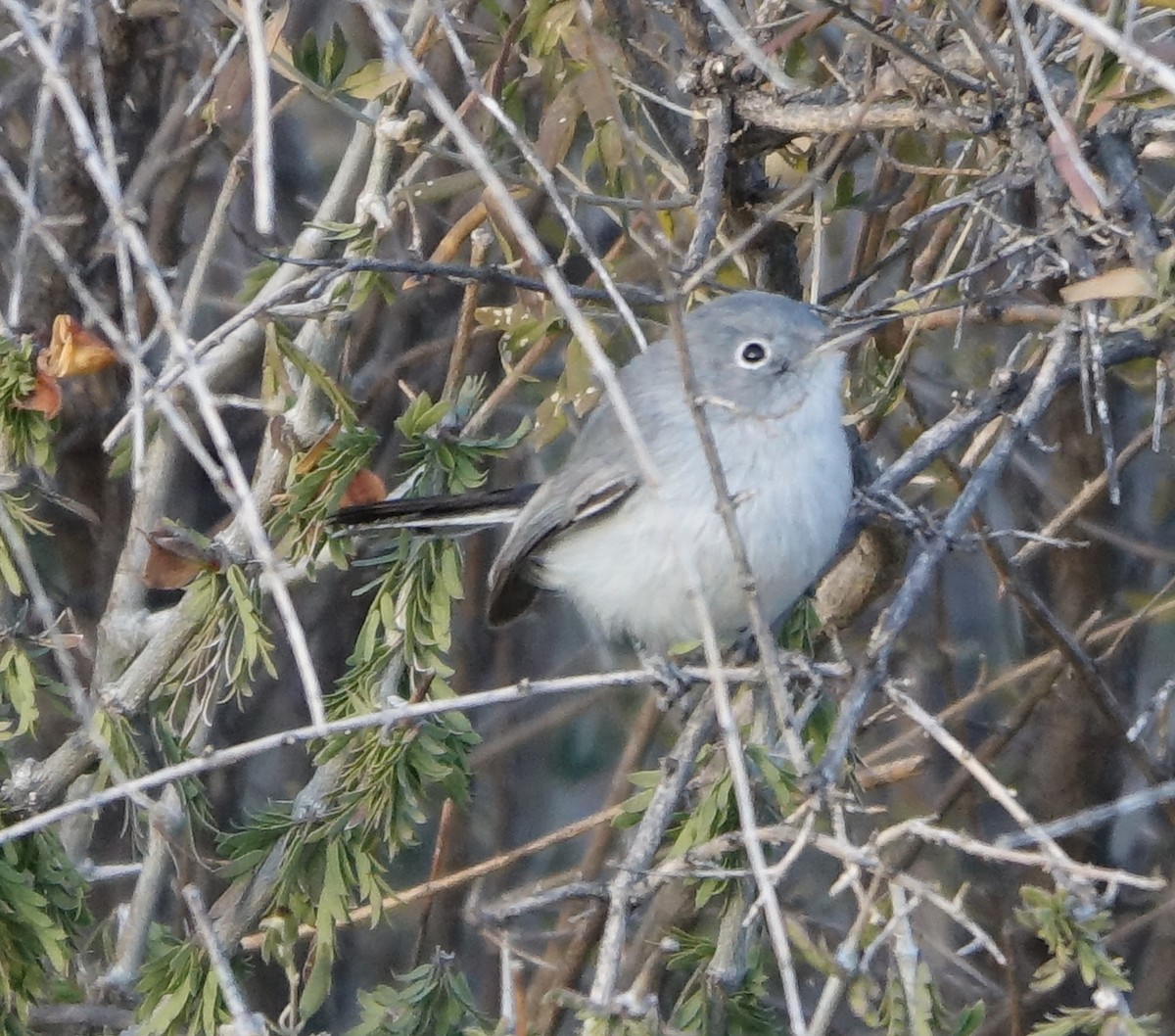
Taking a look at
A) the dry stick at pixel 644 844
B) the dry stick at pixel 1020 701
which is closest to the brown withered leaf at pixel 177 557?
the dry stick at pixel 644 844

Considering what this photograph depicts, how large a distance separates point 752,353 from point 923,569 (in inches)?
25.1

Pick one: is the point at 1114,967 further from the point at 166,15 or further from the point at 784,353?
the point at 166,15

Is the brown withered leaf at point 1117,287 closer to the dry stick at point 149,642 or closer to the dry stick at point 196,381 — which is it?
the dry stick at point 196,381

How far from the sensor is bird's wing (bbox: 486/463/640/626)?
2.66 m

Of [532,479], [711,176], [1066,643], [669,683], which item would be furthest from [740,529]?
[532,479]

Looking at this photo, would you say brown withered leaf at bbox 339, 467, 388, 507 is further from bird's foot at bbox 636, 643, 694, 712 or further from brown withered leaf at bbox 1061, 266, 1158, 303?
brown withered leaf at bbox 1061, 266, 1158, 303

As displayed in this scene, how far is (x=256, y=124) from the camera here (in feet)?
4.88

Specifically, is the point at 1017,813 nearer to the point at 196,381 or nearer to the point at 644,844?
the point at 644,844

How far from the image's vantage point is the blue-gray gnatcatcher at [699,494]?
93.4 inches

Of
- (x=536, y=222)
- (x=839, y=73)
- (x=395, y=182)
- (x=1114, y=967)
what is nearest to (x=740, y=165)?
(x=839, y=73)

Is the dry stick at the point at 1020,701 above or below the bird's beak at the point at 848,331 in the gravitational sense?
below

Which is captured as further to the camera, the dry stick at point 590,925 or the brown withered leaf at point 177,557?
the dry stick at point 590,925

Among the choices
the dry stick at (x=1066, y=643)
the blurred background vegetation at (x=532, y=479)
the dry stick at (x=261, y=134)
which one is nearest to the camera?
the dry stick at (x=261, y=134)

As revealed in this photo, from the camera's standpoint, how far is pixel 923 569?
2.03 meters
